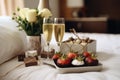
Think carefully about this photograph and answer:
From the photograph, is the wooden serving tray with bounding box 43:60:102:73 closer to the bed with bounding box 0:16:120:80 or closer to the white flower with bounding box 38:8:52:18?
the bed with bounding box 0:16:120:80

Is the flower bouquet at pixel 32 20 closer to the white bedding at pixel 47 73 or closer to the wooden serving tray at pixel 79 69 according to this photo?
the white bedding at pixel 47 73

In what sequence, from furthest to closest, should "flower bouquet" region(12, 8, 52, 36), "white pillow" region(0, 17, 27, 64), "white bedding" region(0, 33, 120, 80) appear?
"flower bouquet" region(12, 8, 52, 36) < "white pillow" region(0, 17, 27, 64) < "white bedding" region(0, 33, 120, 80)

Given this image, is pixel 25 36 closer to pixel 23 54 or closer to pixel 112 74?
pixel 23 54

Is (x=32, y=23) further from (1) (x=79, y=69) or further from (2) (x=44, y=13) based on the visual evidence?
(1) (x=79, y=69)

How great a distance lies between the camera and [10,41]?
3.84ft

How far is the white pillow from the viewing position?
3.65ft

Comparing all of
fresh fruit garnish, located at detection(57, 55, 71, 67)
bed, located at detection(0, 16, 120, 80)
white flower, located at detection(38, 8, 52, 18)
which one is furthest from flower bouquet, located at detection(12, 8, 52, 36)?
fresh fruit garnish, located at detection(57, 55, 71, 67)

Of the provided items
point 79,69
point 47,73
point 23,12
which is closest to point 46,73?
point 47,73

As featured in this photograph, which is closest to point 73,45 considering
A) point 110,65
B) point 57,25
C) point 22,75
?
point 57,25

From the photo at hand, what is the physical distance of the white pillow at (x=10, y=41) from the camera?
1112mm

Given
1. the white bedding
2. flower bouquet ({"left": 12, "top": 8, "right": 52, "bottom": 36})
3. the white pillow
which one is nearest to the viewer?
the white bedding

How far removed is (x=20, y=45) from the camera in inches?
49.9

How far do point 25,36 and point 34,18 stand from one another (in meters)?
0.16

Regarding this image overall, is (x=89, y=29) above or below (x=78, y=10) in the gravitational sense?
below
